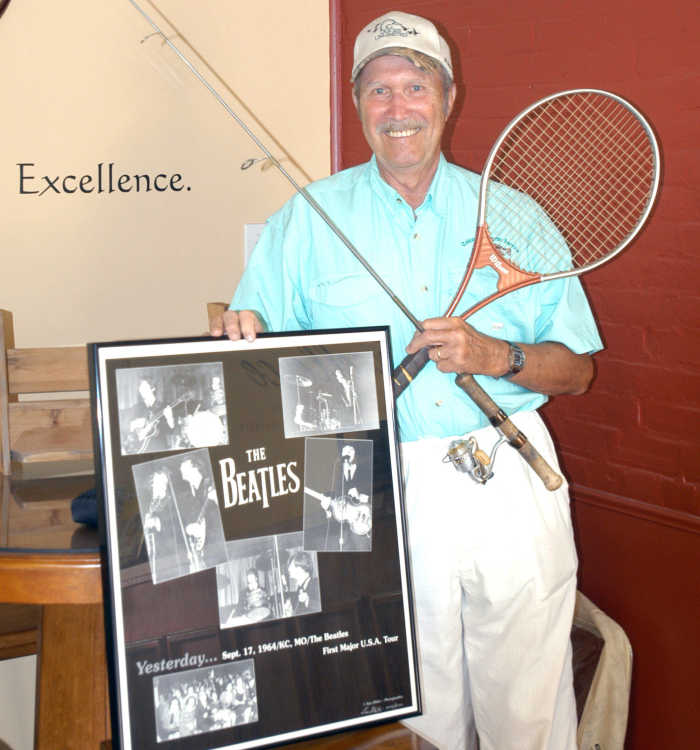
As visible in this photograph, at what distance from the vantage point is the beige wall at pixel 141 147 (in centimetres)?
241

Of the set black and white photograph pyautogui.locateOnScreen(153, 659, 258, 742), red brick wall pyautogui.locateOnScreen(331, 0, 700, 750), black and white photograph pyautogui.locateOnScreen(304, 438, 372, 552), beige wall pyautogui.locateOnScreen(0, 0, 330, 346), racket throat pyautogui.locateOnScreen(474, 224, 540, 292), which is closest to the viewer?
black and white photograph pyautogui.locateOnScreen(153, 659, 258, 742)

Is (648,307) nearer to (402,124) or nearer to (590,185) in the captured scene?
(590,185)

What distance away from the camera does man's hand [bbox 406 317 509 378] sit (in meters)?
1.31

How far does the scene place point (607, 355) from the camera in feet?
6.98

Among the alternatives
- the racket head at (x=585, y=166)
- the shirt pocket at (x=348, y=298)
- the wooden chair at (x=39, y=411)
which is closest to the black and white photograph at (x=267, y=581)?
the shirt pocket at (x=348, y=298)

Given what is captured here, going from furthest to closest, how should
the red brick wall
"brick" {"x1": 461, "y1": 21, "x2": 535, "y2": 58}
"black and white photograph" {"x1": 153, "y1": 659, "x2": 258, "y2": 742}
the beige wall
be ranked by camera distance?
the beige wall
"brick" {"x1": 461, "y1": 21, "x2": 535, "y2": 58}
the red brick wall
"black and white photograph" {"x1": 153, "y1": 659, "x2": 258, "y2": 742}

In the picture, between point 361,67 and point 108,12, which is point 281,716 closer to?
point 361,67

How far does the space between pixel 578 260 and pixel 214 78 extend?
49.5 inches

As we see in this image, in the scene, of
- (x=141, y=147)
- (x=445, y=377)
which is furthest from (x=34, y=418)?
(x=445, y=377)

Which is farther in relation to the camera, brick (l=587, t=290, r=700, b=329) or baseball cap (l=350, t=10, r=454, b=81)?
brick (l=587, t=290, r=700, b=329)

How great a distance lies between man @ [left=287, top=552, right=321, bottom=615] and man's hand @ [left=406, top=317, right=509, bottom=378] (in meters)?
0.38

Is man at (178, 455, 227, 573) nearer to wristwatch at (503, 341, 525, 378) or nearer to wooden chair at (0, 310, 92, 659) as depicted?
wristwatch at (503, 341, 525, 378)

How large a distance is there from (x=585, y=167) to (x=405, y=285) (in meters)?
0.77

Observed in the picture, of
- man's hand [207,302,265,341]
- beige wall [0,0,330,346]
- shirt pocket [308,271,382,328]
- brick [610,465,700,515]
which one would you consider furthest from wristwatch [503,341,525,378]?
beige wall [0,0,330,346]
